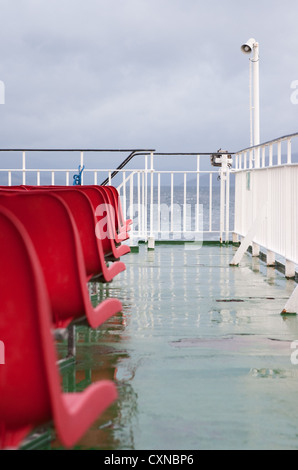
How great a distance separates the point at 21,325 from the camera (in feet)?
3.88

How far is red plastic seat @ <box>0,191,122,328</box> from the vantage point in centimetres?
189

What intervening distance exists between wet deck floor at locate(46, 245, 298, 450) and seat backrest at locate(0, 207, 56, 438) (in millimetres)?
934

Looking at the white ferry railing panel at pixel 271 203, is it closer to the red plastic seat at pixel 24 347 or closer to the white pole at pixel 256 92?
the white pole at pixel 256 92

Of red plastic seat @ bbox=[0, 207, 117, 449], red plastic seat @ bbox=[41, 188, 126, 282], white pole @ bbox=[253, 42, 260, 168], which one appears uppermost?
white pole @ bbox=[253, 42, 260, 168]

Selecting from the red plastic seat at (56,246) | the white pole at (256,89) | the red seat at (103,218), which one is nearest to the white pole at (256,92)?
the white pole at (256,89)

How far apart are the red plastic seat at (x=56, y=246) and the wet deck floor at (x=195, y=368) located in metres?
0.42

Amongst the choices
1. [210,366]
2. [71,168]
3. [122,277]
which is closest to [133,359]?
[210,366]

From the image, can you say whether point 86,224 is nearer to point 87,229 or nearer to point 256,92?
point 87,229

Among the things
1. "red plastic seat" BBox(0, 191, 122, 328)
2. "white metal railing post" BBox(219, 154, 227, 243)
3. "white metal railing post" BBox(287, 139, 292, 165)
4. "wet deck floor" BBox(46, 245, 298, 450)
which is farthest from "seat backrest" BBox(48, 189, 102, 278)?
"white metal railing post" BBox(219, 154, 227, 243)

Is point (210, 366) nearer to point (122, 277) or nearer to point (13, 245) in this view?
point (13, 245)

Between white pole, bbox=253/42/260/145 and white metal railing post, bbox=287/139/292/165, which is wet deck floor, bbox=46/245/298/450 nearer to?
white metal railing post, bbox=287/139/292/165

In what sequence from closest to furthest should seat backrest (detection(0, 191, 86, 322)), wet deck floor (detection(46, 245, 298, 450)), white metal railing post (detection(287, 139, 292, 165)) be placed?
seat backrest (detection(0, 191, 86, 322)), wet deck floor (detection(46, 245, 298, 450)), white metal railing post (detection(287, 139, 292, 165))
